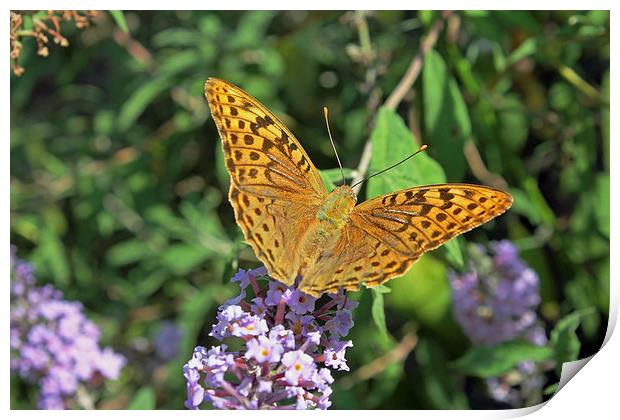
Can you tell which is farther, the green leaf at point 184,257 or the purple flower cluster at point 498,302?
the green leaf at point 184,257

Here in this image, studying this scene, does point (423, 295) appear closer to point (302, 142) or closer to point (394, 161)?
point (302, 142)

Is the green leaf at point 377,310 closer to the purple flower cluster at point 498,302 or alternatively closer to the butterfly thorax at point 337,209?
the butterfly thorax at point 337,209

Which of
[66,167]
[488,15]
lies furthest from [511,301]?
[66,167]

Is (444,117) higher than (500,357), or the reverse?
(444,117)

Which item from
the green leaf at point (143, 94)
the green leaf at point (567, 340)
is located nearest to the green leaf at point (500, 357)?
the green leaf at point (567, 340)

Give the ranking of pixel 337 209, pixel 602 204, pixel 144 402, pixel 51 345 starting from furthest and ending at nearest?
pixel 602 204
pixel 144 402
pixel 51 345
pixel 337 209

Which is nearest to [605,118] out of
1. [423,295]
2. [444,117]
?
[444,117]
